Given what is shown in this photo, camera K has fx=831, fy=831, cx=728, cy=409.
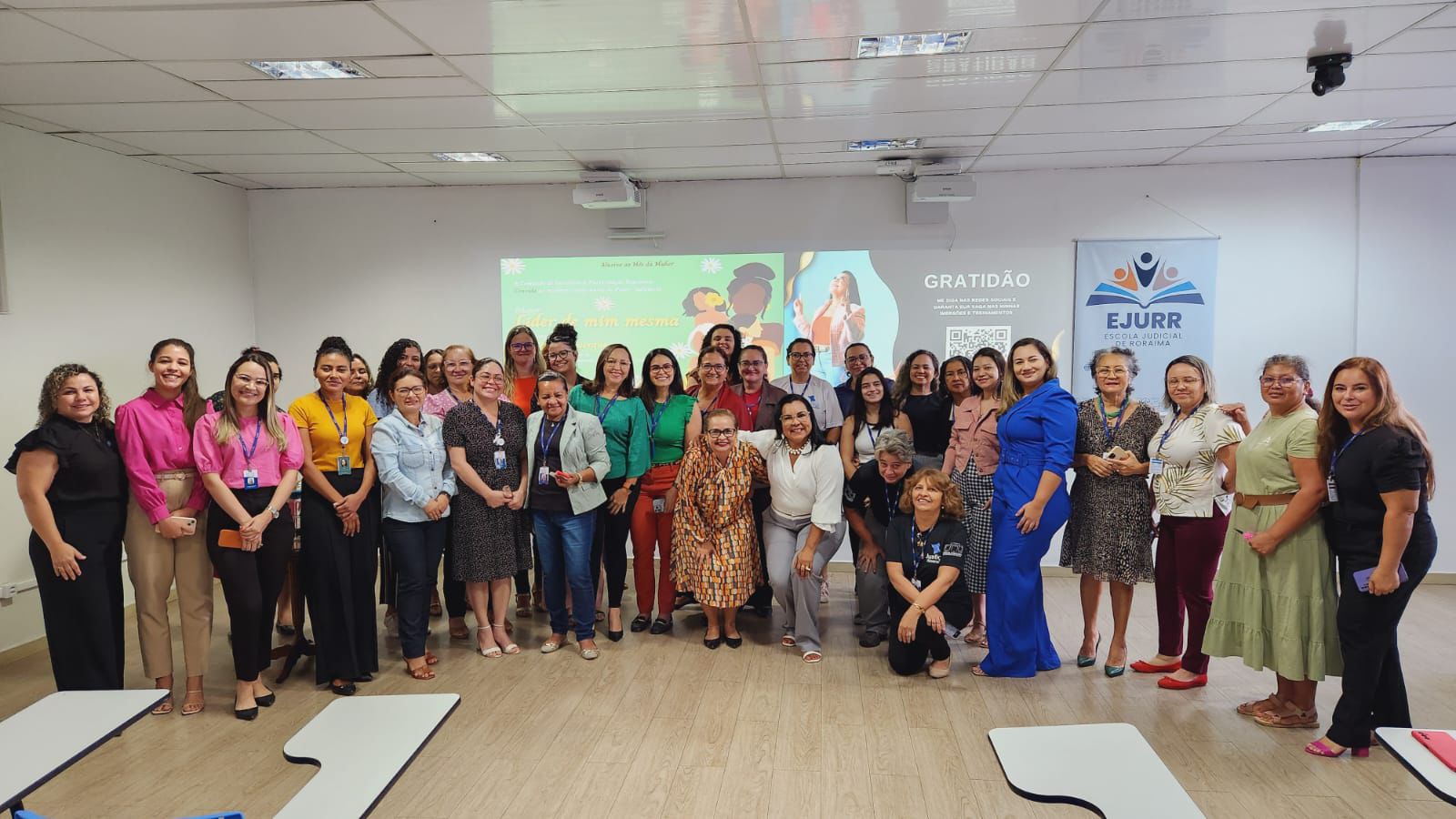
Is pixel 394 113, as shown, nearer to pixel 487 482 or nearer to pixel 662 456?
pixel 487 482

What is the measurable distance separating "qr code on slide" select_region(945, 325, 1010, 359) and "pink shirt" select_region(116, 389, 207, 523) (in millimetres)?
4646

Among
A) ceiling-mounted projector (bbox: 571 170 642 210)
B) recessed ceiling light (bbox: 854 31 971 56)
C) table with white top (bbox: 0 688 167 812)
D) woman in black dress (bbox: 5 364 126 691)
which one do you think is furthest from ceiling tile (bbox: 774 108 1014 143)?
table with white top (bbox: 0 688 167 812)

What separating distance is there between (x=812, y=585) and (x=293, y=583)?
2659 mm

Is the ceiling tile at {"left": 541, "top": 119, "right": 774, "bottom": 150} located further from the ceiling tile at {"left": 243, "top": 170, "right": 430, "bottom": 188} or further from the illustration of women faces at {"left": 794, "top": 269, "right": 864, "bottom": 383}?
the ceiling tile at {"left": 243, "top": 170, "right": 430, "bottom": 188}

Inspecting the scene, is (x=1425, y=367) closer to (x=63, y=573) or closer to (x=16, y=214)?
(x=63, y=573)

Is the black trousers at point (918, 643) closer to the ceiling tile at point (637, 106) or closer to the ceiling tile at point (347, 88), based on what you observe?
the ceiling tile at point (637, 106)

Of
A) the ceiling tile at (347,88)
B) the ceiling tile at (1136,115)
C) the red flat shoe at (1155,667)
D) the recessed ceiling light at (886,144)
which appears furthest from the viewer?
the recessed ceiling light at (886,144)

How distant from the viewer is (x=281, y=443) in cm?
357

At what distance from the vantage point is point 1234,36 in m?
3.26

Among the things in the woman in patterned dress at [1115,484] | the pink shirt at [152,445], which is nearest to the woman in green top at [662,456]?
the woman in patterned dress at [1115,484]

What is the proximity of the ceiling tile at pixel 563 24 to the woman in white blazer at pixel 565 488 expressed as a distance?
1583mm

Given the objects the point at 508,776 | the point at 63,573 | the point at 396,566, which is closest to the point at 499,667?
the point at 396,566

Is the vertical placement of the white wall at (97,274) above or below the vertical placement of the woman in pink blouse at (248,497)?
above

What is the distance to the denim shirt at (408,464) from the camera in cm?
378
